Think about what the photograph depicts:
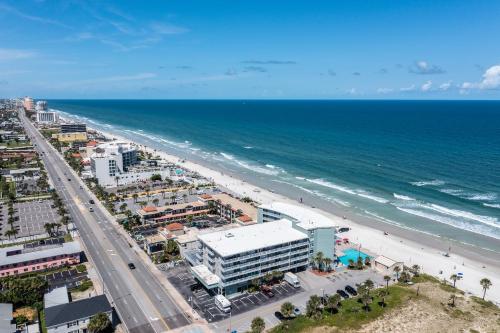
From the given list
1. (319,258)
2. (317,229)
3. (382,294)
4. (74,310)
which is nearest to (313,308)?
(382,294)

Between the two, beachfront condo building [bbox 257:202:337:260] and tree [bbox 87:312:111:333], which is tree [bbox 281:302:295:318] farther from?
tree [bbox 87:312:111:333]

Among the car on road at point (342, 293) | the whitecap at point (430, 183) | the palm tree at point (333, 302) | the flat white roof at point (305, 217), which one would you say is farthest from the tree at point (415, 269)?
the whitecap at point (430, 183)

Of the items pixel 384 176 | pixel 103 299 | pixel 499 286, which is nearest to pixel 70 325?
pixel 103 299

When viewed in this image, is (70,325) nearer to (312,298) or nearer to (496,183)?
(312,298)

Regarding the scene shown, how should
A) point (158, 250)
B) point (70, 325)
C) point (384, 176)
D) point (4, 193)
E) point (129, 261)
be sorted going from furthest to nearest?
point (384, 176)
point (4, 193)
point (158, 250)
point (129, 261)
point (70, 325)

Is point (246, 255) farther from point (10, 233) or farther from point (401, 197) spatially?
point (401, 197)

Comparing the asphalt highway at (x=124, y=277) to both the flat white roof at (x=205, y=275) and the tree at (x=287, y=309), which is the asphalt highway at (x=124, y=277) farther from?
the tree at (x=287, y=309)
